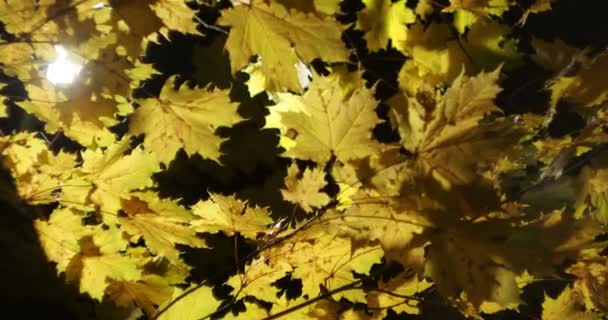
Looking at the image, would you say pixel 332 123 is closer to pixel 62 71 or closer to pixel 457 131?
pixel 457 131

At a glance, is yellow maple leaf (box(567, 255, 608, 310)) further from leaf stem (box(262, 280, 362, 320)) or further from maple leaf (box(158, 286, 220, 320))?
maple leaf (box(158, 286, 220, 320))

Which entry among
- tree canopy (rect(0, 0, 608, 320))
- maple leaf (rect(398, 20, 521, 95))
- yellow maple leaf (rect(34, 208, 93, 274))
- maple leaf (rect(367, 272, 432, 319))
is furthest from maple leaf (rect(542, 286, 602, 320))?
yellow maple leaf (rect(34, 208, 93, 274))

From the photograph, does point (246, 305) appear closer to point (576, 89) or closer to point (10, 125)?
point (576, 89)

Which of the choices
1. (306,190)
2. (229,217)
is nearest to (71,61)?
(229,217)

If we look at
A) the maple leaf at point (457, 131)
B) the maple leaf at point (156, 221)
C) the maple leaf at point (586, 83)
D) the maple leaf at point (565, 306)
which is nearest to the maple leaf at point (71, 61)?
the maple leaf at point (156, 221)

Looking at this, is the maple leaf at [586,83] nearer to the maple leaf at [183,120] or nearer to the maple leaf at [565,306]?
the maple leaf at [565,306]
